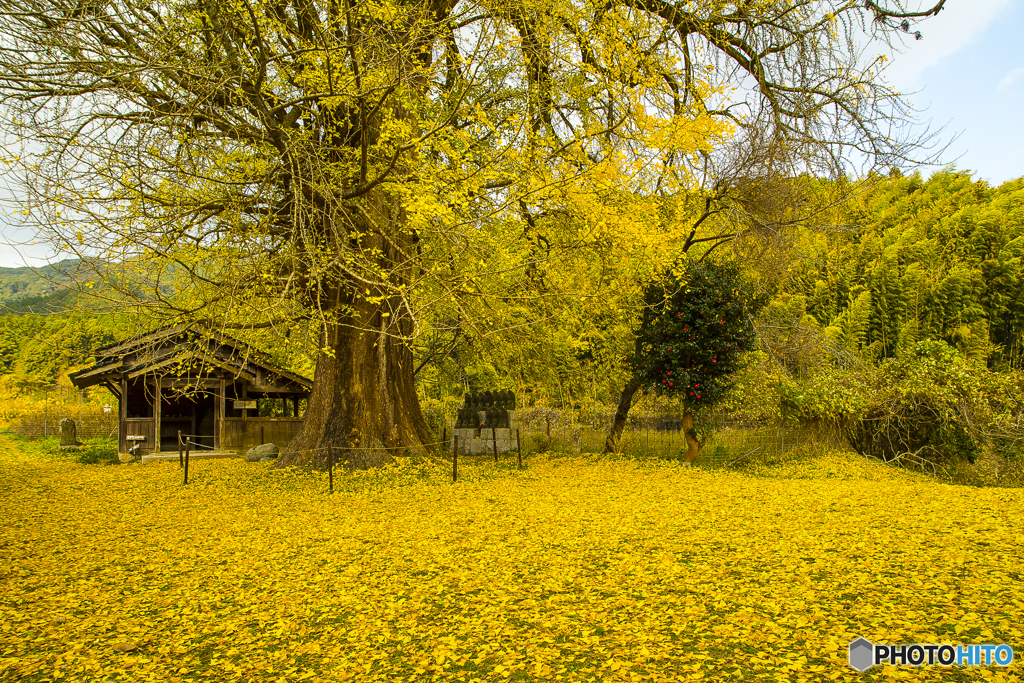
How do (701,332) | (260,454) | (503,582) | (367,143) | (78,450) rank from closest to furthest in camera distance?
(503,582)
(367,143)
(701,332)
(260,454)
(78,450)

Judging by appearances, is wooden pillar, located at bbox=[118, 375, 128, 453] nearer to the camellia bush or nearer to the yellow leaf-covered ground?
the yellow leaf-covered ground

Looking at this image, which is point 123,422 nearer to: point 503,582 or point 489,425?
point 489,425

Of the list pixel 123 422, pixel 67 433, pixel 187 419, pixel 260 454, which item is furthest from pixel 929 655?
pixel 67 433

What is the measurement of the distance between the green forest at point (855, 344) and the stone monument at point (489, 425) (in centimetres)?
69

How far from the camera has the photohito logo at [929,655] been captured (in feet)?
12.1

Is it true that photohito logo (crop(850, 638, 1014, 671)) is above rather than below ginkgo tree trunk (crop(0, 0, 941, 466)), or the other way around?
below

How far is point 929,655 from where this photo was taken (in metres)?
3.78

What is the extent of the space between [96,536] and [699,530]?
7.11 metres

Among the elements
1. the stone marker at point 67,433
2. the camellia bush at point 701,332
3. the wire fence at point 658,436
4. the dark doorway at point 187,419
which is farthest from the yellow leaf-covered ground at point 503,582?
the stone marker at point 67,433

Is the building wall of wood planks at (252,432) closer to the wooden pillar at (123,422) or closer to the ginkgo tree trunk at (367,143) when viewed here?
the wooden pillar at (123,422)

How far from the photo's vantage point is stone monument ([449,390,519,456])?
14.5 meters

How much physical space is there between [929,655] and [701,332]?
9559mm

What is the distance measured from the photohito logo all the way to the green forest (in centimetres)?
558

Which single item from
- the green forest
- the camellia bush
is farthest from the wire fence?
the camellia bush
